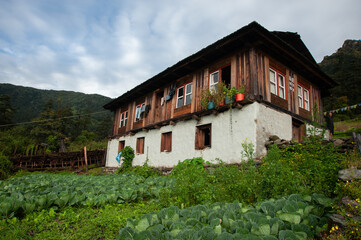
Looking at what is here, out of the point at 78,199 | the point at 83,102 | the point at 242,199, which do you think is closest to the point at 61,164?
the point at 78,199

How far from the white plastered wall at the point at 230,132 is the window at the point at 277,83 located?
1191 millimetres

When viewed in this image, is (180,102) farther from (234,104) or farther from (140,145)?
(140,145)

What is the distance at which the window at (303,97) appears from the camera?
12.0m

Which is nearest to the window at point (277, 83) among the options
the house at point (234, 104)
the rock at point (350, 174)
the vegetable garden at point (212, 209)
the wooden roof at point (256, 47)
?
the house at point (234, 104)

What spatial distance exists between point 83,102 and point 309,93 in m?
116

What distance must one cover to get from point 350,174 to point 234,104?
5.67 metres

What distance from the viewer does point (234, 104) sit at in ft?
28.9

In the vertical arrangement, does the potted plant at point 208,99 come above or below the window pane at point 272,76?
below

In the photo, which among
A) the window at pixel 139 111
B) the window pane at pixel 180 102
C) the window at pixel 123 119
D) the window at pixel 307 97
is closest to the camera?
the window at pixel 307 97

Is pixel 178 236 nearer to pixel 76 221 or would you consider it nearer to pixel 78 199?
pixel 76 221

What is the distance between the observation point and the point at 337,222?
7.50 ft

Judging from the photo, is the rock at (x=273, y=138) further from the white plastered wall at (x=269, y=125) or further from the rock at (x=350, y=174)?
the rock at (x=350, y=174)

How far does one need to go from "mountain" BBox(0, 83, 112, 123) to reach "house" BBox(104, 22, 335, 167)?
8574 cm

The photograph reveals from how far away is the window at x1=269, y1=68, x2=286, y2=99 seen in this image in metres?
10.2
